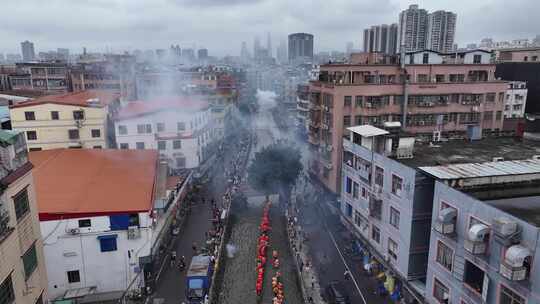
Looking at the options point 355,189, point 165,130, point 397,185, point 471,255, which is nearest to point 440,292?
point 471,255

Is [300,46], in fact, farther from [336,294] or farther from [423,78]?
[336,294]

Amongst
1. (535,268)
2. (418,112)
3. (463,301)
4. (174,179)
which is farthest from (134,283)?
(418,112)

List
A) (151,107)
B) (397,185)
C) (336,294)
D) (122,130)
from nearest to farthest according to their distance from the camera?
A: (336,294)
(397,185)
(122,130)
(151,107)

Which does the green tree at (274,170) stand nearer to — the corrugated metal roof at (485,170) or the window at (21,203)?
the corrugated metal roof at (485,170)

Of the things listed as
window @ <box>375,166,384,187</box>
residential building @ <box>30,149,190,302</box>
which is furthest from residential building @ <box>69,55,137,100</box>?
window @ <box>375,166,384,187</box>

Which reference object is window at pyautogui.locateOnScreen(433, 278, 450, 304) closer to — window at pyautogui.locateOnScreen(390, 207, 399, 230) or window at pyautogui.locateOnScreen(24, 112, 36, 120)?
window at pyautogui.locateOnScreen(390, 207, 399, 230)
